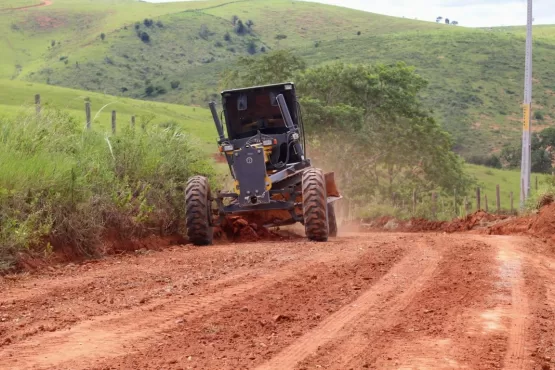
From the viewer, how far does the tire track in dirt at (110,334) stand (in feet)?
21.0

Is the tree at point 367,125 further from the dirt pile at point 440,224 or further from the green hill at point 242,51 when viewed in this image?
the green hill at point 242,51

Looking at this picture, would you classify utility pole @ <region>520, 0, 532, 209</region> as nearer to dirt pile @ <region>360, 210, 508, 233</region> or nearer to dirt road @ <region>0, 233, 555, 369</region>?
dirt pile @ <region>360, 210, 508, 233</region>

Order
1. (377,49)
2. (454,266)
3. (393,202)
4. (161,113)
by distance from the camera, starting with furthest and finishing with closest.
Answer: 1. (377,49)
2. (161,113)
3. (393,202)
4. (454,266)

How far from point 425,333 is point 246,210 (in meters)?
9.23

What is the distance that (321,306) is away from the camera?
8602mm

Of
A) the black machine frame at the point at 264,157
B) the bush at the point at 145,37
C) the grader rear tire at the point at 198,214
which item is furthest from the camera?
the bush at the point at 145,37

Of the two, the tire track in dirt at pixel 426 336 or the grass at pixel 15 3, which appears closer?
the tire track in dirt at pixel 426 336

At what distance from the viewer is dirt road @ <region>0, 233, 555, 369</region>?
21.3 ft

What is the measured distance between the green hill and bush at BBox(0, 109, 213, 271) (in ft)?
176

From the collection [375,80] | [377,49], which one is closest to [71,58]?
[377,49]

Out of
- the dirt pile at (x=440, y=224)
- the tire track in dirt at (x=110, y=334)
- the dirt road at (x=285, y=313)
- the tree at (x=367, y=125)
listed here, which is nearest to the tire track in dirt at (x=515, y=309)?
the dirt road at (x=285, y=313)

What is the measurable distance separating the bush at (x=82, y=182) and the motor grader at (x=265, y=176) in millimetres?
867

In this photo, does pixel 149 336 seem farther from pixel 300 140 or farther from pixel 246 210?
pixel 300 140

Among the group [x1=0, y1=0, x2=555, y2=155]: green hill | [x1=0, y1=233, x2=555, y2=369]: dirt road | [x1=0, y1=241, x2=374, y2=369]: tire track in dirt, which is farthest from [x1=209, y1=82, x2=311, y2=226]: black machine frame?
[x1=0, y1=0, x2=555, y2=155]: green hill
